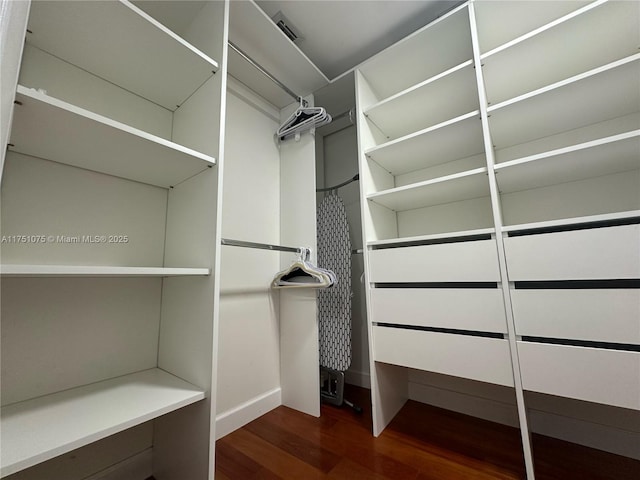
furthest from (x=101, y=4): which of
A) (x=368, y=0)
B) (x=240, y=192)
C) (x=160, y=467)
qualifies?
(x=160, y=467)

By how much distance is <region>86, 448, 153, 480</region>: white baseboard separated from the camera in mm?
996

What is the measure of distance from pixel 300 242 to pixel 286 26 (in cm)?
127

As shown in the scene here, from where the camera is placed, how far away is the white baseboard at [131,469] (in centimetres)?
100

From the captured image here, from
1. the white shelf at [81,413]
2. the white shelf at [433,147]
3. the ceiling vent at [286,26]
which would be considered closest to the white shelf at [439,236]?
the white shelf at [433,147]

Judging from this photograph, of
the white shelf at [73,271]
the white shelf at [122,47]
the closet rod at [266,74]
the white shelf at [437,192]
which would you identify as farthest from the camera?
the closet rod at [266,74]

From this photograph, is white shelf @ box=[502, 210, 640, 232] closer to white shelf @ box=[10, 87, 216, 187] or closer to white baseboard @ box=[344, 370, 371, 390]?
white shelf @ box=[10, 87, 216, 187]

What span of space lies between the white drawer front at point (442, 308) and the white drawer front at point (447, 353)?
54 millimetres

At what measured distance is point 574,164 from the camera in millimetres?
1120

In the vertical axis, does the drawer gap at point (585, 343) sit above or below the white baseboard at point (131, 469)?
above

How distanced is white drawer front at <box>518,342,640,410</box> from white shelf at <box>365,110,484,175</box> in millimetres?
1039

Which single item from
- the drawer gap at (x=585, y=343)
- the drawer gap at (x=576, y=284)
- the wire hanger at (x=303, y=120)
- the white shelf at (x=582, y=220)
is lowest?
the drawer gap at (x=585, y=343)

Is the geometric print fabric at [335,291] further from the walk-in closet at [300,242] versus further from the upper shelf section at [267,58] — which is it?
the upper shelf section at [267,58]

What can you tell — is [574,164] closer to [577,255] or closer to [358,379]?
[577,255]

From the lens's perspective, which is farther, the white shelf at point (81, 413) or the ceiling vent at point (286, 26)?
the ceiling vent at point (286, 26)
